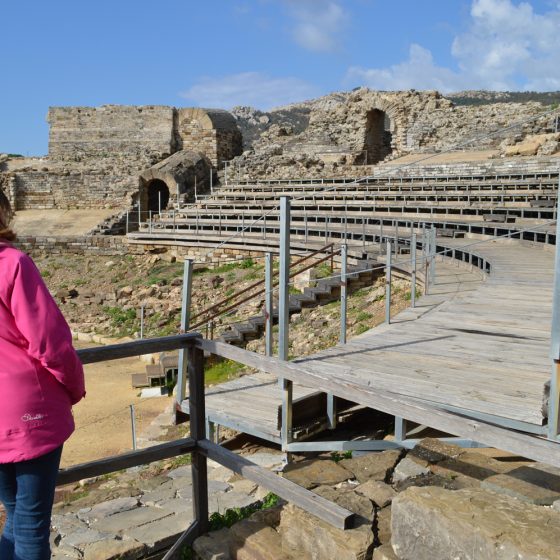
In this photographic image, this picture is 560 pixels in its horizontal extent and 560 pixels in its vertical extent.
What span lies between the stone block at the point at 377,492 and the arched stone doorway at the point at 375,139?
25.5m

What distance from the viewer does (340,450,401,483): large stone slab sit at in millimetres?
3359

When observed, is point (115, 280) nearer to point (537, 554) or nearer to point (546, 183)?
point (546, 183)

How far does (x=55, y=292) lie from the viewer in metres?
18.1

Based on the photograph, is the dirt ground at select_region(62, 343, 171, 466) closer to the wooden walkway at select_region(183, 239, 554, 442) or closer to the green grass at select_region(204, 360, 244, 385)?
the green grass at select_region(204, 360, 244, 385)

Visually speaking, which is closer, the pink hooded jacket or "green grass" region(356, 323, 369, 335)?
the pink hooded jacket

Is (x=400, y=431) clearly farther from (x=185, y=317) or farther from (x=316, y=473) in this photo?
(x=185, y=317)

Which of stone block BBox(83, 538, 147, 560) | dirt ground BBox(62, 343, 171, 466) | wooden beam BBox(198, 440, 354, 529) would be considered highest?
wooden beam BBox(198, 440, 354, 529)

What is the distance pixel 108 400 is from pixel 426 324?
6.54 metres

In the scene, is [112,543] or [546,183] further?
[546,183]

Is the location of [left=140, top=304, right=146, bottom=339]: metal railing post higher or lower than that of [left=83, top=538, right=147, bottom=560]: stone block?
lower

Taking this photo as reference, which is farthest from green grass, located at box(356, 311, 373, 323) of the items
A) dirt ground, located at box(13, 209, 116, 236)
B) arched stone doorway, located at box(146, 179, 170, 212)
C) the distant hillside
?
the distant hillside

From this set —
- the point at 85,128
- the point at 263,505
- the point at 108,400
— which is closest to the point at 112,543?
the point at 263,505

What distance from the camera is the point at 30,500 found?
2.27 metres

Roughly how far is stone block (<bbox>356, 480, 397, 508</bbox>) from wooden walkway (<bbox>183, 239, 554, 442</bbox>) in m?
0.58
